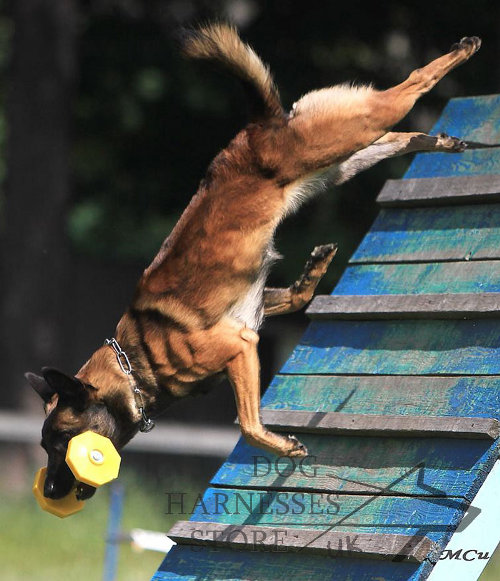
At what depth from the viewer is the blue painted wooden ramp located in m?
3.97

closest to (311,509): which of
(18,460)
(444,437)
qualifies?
(444,437)

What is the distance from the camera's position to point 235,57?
472cm

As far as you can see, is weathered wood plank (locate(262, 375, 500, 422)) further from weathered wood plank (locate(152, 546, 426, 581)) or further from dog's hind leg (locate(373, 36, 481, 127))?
dog's hind leg (locate(373, 36, 481, 127))

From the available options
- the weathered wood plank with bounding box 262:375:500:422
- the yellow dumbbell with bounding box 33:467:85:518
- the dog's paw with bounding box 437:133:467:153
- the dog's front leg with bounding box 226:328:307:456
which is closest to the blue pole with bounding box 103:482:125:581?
the yellow dumbbell with bounding box 33:467:85:518

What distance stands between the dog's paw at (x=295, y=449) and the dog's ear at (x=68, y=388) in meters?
0.88

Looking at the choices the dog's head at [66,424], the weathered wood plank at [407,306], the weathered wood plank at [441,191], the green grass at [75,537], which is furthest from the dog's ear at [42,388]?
the green grass at [75,537]

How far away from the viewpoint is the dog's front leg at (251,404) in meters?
4.39

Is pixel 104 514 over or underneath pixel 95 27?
underneath

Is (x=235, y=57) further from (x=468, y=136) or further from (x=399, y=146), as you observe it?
(x=468, y=136)

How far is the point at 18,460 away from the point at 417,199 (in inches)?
286

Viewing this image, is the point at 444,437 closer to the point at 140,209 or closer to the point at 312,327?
the point at 312,327

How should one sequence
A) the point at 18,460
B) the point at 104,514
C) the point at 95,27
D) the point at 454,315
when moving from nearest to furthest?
1. the point at 454,315
2. the point at 104,514
3. the point at 18,460
4. the point at 95,27

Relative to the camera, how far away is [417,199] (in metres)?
5.12

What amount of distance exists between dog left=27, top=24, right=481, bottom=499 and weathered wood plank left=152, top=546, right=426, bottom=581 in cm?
46
